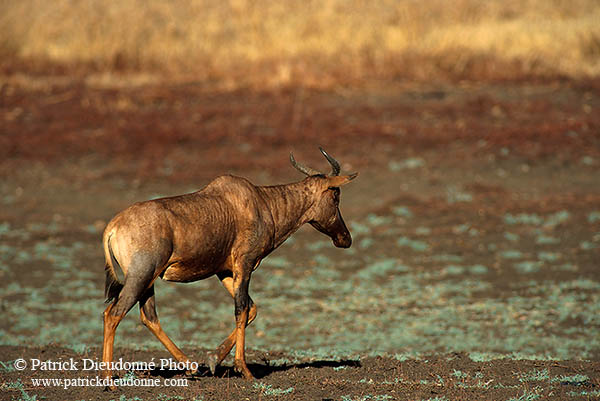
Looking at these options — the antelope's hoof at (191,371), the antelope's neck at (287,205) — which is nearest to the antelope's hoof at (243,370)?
the antelope's hoof at (191,371)

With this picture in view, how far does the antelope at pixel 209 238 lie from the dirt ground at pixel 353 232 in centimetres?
58

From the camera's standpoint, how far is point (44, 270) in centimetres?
1584

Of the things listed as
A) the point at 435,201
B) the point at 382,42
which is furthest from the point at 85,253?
the point at 382,42

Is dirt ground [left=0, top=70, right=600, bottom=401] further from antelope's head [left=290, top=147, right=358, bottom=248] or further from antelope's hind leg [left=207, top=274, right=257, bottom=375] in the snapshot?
antelope's head [left=290, top=147, right=358, bottom=248]

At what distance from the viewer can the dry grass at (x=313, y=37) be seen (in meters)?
25.3

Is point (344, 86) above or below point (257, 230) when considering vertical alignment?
below

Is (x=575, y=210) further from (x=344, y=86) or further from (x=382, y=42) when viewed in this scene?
(x=382, y=42)

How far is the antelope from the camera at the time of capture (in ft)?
25.7

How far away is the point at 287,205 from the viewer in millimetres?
9266

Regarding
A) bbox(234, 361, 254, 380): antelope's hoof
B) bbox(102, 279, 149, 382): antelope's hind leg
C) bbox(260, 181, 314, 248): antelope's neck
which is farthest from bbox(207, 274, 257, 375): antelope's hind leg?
bbox(102, 279, 149, 382): antelope's hind leg

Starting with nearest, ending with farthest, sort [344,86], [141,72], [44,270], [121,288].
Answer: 1. [121,288]
2. [44,270]
3. [344,86]
4. [141,72]

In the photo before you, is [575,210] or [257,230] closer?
[257,230]

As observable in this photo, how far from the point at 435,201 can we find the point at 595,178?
10.5 ft

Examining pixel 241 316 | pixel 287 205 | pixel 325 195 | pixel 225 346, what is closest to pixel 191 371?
pixel 225 346
